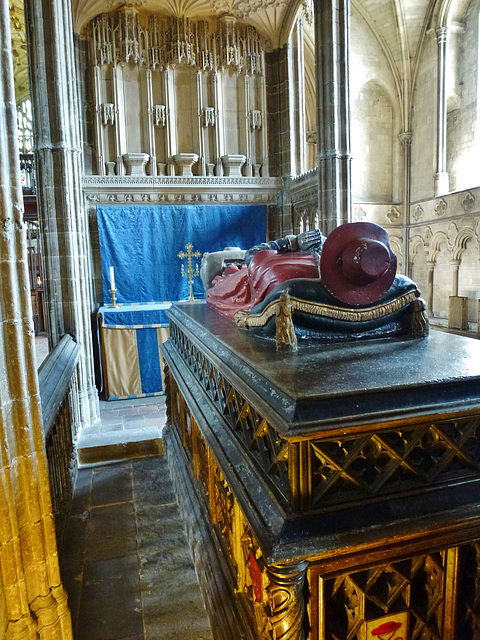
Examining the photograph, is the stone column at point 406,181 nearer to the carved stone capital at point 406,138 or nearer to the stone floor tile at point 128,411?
the carved stone capital at point 406,138

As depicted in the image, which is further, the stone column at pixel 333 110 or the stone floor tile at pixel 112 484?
the stone column at pixel 333 110

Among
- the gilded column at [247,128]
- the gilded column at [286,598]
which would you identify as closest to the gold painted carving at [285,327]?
the gilded column at [286,598]

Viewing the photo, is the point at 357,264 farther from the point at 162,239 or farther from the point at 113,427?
the point at 162,239

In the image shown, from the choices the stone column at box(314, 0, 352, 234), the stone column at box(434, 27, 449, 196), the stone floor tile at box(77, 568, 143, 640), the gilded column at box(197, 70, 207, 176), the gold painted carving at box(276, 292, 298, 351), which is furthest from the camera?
the stone column at box(434, 27, 449, 196)

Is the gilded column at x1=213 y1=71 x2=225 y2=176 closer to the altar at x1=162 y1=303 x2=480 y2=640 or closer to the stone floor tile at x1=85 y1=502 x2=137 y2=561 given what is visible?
the stone floor tile at x1=85 y1=502 x2=137 y2=561

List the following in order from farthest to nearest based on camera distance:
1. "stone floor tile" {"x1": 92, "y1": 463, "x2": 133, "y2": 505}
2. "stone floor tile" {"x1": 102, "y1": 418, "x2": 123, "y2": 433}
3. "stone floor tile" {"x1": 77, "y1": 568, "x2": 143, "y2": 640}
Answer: "stone floor tile" {"x1": 102, "y1": 418, "x2": 123, "y2": 433} < "stone floor tile" {"x1": 92, "y1": 463, "x2": 133, "y2": 505} < "stone floor tile" {"x1": 77, "y1": 568, "x2": 143, "y2": 640}

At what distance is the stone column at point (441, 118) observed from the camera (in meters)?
Result: 10.5

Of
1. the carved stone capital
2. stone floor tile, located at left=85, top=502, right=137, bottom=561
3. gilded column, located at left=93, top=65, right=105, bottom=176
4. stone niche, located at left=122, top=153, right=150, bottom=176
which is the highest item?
the carved stone capital

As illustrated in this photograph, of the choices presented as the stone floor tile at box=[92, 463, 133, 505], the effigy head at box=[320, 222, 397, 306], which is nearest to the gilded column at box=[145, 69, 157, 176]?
the stone floor tile at box=[92, 463, 133, 505]

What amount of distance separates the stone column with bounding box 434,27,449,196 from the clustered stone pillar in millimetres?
11208

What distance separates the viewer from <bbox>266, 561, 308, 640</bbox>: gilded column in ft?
3.49

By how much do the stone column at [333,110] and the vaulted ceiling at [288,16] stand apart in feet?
6.67

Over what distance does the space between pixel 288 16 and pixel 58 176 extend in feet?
17.1

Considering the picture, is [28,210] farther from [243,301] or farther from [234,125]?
[243,301]
